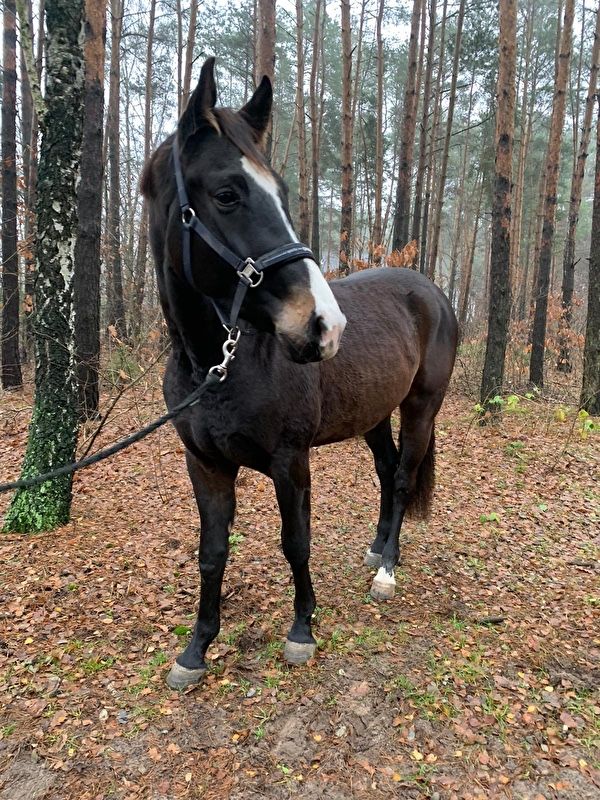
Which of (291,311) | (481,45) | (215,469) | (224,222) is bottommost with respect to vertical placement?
(215,469)

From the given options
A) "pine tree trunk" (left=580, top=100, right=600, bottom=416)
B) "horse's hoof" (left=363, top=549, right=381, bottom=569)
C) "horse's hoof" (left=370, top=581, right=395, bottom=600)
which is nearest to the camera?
"horse's hoof" (left=370, top=581, right=395, bottom=600)

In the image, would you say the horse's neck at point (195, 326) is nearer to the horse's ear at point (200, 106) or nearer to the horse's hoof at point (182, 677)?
the horse's ear at point (200, 106)

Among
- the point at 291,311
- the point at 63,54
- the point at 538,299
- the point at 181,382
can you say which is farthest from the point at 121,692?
the point at 538,299

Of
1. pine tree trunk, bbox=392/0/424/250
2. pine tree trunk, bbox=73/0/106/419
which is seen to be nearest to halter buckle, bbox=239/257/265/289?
pine tree trunk, bbox=73/0/106/419

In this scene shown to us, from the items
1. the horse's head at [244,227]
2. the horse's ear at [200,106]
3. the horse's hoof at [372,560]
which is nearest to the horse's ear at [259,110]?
the horse's head at [244,227]

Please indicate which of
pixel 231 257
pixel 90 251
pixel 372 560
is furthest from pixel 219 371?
pixel 90 251

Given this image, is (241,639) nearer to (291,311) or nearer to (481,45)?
(291,311)

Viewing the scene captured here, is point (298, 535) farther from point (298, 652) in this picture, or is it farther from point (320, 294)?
point (320, 294)

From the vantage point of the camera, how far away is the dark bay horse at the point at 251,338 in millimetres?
1795

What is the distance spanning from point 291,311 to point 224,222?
0.43 metres

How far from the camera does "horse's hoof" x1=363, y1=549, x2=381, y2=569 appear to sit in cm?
391

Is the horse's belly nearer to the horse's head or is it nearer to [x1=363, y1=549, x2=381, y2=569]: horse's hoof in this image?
the horse's head

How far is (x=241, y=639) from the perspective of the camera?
2.97 metres

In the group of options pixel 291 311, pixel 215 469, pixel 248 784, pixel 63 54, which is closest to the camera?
pixel 291 311
